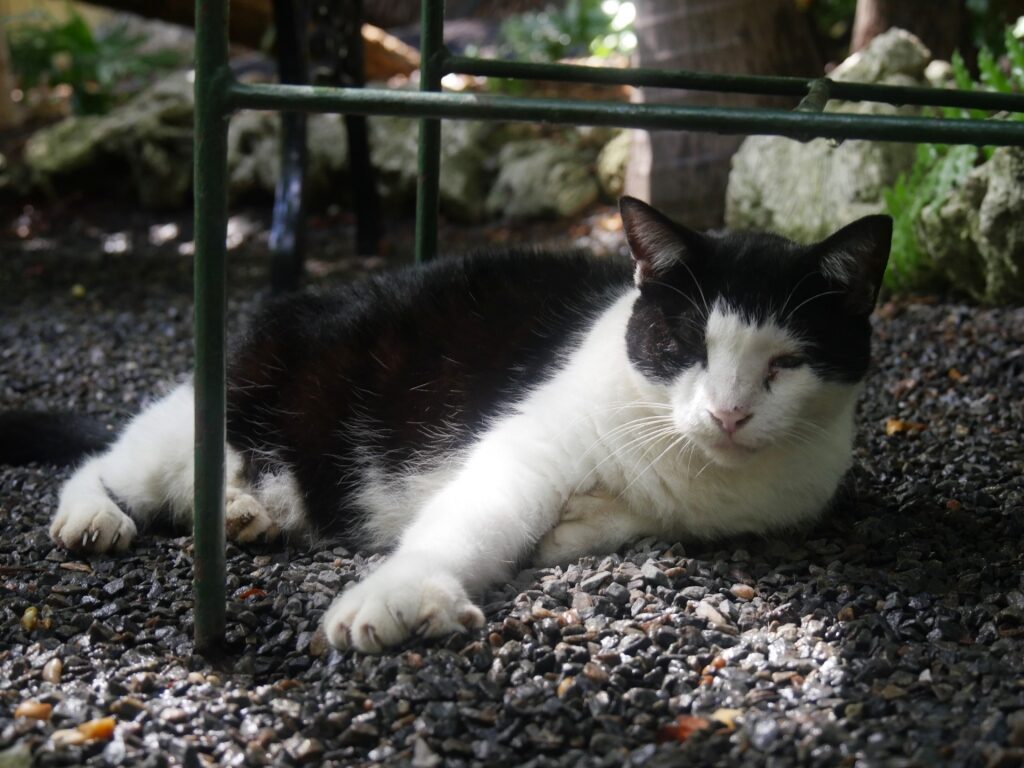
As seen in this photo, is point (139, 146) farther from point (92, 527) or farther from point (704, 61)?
point (92, 527)

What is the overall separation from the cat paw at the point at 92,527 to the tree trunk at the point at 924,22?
4603 mm

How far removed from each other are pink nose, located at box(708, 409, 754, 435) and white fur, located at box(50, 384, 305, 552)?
118cm

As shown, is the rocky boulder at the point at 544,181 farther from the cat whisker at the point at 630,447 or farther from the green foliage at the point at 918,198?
the cat whisker at the point at 630,447

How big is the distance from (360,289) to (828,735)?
1828 mm

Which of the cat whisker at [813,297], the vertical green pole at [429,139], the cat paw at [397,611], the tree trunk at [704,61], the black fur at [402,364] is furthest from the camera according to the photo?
the tree trunk at [704,61]

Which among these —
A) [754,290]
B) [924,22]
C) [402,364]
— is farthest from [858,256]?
[924,22]

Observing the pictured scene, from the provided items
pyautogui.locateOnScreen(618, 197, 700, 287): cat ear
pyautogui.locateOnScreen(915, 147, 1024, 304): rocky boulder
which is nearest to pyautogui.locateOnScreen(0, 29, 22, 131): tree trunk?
pyautogui.locateOnScreen(915, 147, 1024, 304): rocky boulder

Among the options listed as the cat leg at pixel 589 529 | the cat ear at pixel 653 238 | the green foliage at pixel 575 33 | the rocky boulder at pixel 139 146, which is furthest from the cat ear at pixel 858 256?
the rocky boulder at pixel 139 146

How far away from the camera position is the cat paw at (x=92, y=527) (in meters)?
2.46

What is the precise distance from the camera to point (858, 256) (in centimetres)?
220

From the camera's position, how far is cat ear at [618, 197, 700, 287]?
2295 mm

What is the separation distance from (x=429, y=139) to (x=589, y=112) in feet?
4.67

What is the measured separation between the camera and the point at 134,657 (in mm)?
1971

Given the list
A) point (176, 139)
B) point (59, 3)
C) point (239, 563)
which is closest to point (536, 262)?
point (239, 563)
